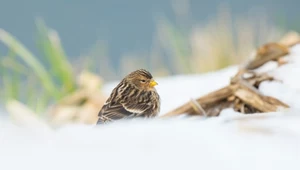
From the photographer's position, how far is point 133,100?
2.44 metres

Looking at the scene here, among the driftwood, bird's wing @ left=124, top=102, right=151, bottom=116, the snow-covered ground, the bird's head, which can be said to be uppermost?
the bird's head

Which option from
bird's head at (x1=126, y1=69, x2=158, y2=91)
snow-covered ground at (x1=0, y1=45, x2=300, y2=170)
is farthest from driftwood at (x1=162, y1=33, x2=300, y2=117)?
snow-covered ground at (x1=0, y1=45, x2=300, y2=170)

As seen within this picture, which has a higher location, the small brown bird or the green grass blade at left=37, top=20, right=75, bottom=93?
the green grass blade at left=37, top=20, right=75, bottom=93

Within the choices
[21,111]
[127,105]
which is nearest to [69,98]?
[127,105]

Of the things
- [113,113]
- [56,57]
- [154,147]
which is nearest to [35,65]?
[56,57]

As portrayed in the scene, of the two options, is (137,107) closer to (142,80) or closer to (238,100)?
(142,80)

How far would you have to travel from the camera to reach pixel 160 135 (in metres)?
1.14

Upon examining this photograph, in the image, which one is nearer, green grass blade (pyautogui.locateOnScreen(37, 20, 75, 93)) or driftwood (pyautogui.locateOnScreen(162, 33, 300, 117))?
driftwood (pyautogui.locateOnScreen(162, 33, 300, 117))

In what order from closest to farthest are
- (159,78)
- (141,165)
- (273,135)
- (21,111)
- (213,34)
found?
1. (141,165)
2. (273,135)
3. (21,111)
4. (159,78)
5. (213,34)

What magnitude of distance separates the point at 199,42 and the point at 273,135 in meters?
3.10

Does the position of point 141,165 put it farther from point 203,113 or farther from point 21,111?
point 203,113

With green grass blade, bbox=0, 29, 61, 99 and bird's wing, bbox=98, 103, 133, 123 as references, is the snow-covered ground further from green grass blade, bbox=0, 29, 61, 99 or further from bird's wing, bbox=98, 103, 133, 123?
green grass blade, bbox=0, 29, 61, 99

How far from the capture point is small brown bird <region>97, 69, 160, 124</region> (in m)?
2.24

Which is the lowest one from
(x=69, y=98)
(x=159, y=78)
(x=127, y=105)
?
(x=127, y=105)
